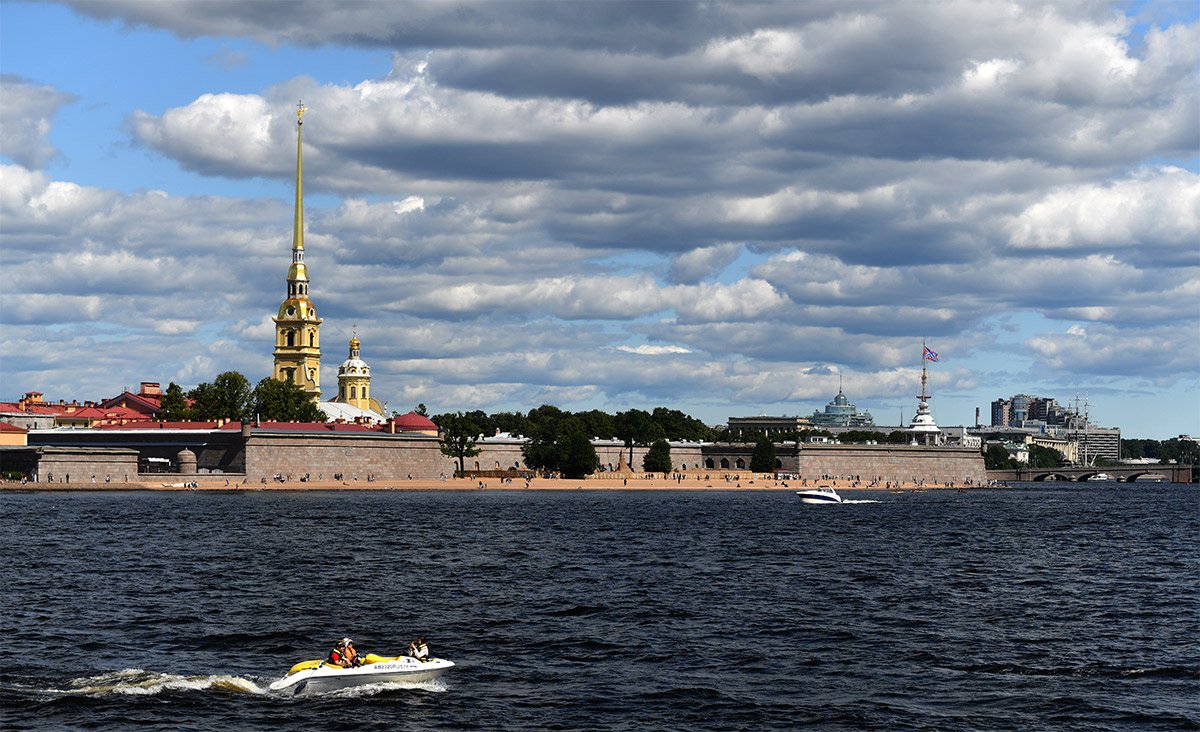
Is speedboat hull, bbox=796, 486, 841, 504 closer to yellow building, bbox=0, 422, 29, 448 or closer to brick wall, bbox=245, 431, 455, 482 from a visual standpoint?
brick wall, bbox=245, 431, 455, 482

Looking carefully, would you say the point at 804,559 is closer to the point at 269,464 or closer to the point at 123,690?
the point at 123,690

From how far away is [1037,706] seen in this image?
3347cm

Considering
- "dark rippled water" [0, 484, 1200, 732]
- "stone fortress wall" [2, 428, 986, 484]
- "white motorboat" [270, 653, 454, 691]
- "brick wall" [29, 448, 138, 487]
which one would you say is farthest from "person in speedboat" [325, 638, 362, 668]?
"stone fortress wall" [2, 428, 986, 484]

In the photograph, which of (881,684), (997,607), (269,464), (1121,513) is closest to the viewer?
(881,684)

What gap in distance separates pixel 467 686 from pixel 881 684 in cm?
946

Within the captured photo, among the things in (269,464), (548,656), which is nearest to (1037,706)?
(548,656)

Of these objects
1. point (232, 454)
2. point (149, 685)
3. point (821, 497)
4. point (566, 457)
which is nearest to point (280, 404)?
point (232, 454)

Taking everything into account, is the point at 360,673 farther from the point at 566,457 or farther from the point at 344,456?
the point at 566,457

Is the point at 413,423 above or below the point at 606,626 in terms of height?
above

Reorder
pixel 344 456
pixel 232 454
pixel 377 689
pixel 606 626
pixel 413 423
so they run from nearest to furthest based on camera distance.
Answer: pixel 377 689, pixel 606 626, pixel 232 454, pixel 344 456, pixel 413 423

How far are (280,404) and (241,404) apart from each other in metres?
5.37

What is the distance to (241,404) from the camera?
183625 mm

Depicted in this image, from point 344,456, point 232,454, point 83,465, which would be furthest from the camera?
point 344,456

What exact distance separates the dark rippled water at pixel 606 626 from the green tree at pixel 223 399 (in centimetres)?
9270
